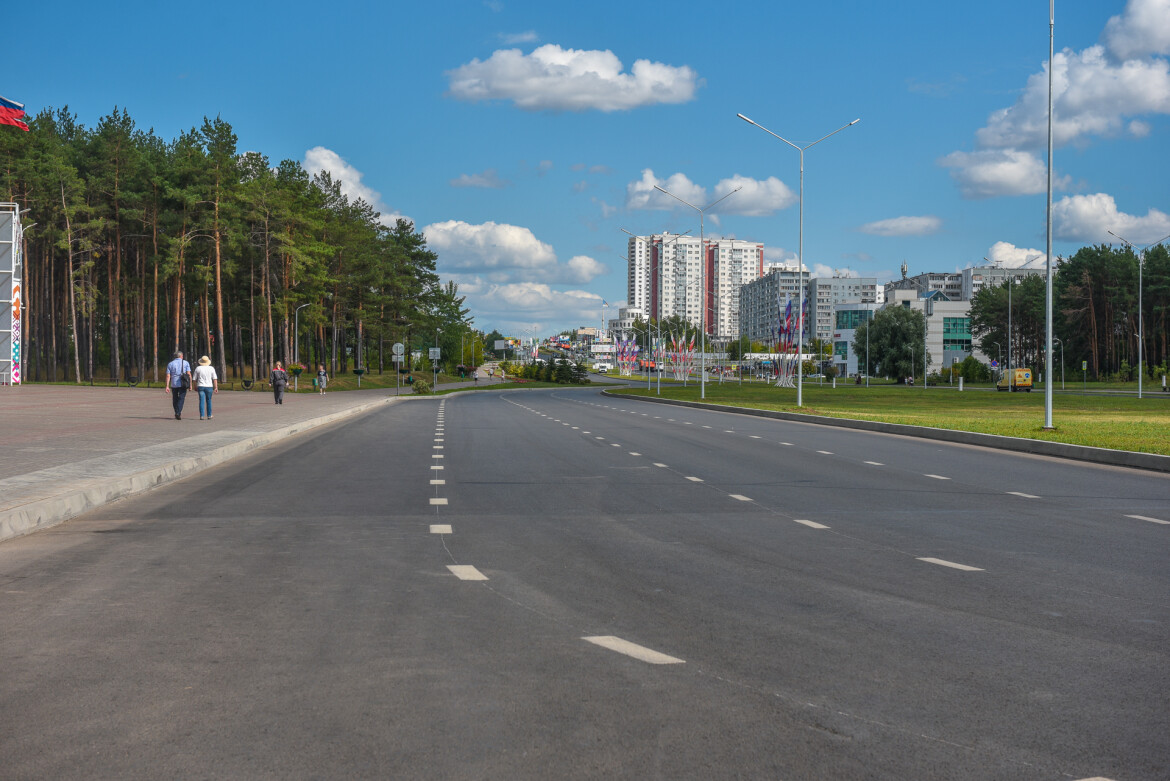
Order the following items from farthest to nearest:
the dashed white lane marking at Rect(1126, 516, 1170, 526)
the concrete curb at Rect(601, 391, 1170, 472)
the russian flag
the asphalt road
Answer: the russian flag, the concrete curb at Rect(601, 391, 1170, 472), the dashed white lane marking at Rect(1126, 516, 1170, 526), the asphalt road


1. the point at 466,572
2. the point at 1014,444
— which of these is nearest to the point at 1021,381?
the point at 1014,444

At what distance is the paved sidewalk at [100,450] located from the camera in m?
11.2

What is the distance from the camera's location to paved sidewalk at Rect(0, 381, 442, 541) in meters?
11.2

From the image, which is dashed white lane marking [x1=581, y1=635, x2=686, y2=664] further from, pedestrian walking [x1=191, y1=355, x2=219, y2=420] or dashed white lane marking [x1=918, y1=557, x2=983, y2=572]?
pedestrian walking [x1=191, y1=355, x2=219, y2=420]

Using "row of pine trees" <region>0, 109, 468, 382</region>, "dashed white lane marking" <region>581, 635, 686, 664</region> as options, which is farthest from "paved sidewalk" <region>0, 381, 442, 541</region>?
"row of pine trees" <region>0, 109, 468, 382</region>

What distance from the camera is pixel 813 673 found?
5074 millimetres

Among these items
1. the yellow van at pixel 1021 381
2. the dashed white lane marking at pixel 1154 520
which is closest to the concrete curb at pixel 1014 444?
the dashed white lane marking at pixel 1154 520

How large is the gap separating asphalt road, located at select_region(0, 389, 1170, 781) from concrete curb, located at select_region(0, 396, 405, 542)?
0.30 m

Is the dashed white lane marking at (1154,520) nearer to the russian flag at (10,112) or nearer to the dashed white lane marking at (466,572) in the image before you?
the dashed white lane marking at (466,572)

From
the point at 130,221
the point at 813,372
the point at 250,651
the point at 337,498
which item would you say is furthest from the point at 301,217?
the point at 813,372

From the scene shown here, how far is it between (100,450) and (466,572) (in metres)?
12.7

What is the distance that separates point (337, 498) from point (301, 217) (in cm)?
7127

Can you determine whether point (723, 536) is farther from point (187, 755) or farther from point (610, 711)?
point (187, 755)

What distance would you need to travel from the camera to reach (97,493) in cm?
1209
